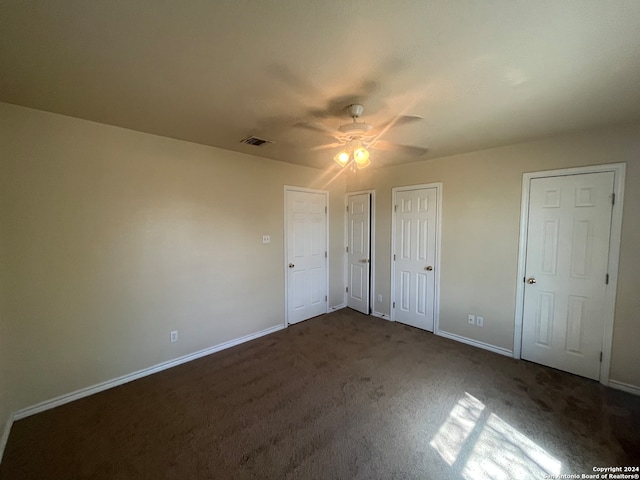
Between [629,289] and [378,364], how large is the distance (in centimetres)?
243

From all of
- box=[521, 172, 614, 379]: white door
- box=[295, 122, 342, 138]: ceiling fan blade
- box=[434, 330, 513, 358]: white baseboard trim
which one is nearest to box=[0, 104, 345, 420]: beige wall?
box=[295, 122, 342, 138]: ceiling fan blade

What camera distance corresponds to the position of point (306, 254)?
4.16m

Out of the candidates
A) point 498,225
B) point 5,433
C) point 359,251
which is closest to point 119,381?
point 5,433

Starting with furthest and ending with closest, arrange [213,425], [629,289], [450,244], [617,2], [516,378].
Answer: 1. [450,244]
2. [516,378]
3. [629,289]
4. [213,425]
5. [617,2]

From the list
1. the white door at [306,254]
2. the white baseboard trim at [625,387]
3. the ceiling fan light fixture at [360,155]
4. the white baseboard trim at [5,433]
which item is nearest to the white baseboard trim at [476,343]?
the white baseboard trim at [625,387]

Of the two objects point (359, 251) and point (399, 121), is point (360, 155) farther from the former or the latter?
point (359, 251)

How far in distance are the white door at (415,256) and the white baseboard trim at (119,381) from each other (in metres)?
2.25

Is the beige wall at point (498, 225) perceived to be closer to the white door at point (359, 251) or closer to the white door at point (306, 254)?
the white door at point (359, 251)

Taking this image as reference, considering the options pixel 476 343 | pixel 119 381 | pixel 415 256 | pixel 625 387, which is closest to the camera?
pixel 625 387

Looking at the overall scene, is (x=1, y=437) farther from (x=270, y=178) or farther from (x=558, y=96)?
(x=558, y=96)

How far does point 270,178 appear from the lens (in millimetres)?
3639

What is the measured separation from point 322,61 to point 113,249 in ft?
8.01

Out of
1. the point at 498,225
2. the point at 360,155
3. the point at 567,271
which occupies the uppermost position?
the point at 360,155

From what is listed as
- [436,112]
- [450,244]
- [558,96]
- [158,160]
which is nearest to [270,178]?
[158,160]
